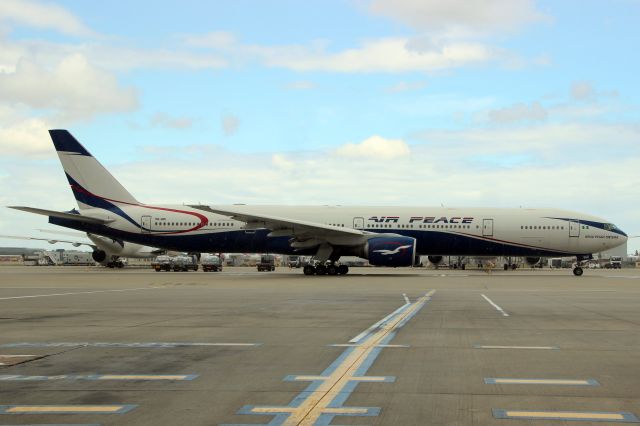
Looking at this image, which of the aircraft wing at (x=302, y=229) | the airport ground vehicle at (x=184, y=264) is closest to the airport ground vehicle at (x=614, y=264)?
the airport ground vehicle at (x=184, y=264)

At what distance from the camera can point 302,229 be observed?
37312 millimetres

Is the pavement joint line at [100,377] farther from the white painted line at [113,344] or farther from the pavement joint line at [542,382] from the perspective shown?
the pavement joint line at [542,382]

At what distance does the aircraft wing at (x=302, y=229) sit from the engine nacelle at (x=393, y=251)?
4.11 feet

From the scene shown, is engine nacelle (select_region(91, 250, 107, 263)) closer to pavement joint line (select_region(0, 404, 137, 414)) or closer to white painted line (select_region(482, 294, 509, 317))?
white painted line (select_region(482, 294, 509, 317))

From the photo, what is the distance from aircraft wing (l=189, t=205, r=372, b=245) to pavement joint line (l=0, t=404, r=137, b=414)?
2894 centimetres

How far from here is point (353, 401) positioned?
6328 millimetres

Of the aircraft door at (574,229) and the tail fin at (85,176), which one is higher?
the tail fin at (85,176)

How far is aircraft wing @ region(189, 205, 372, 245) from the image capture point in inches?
1406

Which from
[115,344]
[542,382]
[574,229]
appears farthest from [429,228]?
[542,382]

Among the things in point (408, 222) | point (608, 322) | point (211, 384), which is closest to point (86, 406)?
point (211, 384)

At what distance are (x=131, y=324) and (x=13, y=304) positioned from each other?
6.62 m

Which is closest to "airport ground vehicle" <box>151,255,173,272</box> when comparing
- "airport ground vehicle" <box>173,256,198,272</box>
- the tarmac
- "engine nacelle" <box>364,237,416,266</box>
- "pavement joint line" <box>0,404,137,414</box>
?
"airport ground vehicle" <box>173,256,198,272</box>

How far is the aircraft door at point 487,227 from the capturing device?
39.0 meters

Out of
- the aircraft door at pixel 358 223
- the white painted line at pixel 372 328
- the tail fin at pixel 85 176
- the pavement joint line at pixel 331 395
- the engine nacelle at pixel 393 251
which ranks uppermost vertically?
the tail fin at pixel 85 176
